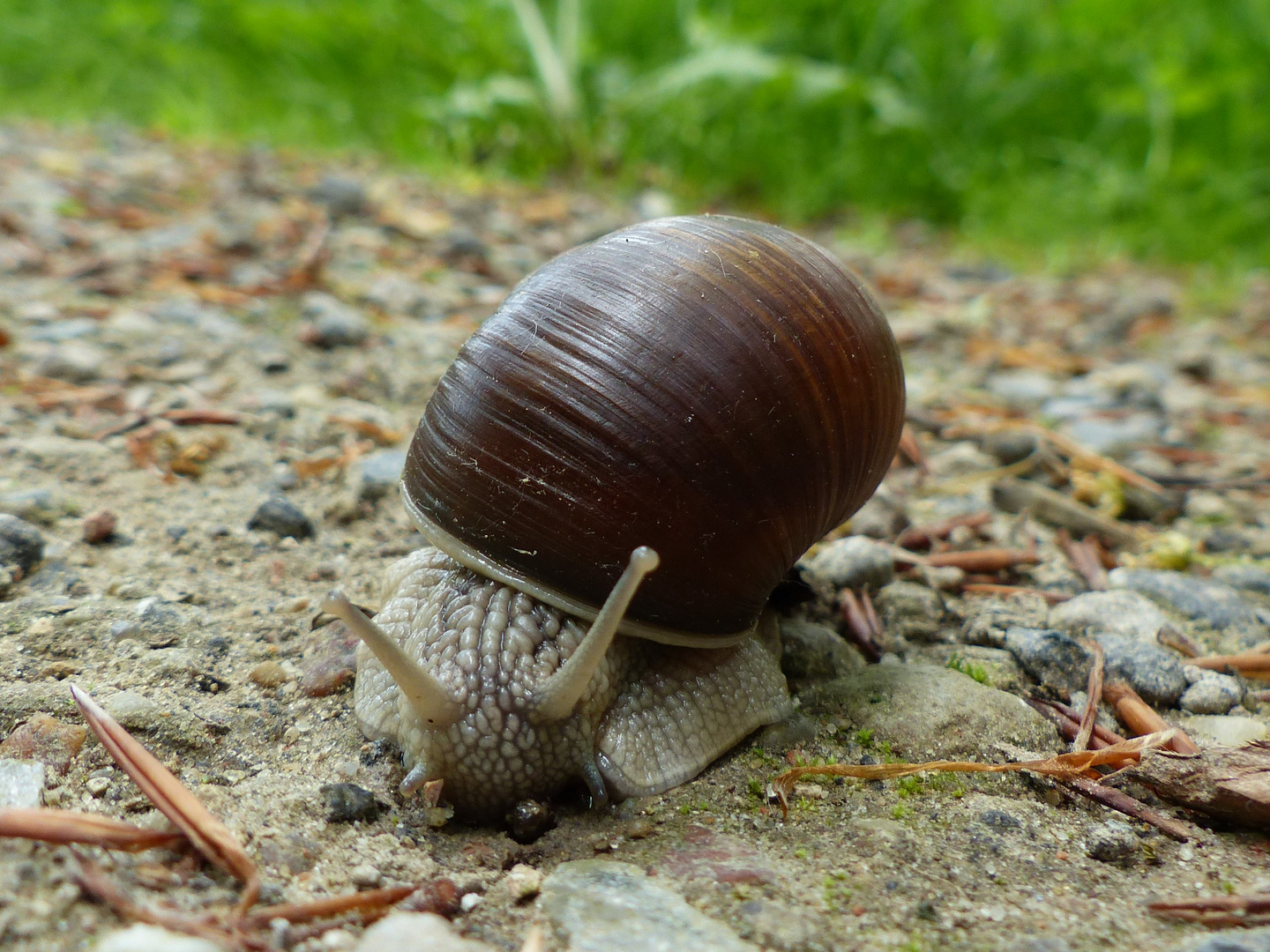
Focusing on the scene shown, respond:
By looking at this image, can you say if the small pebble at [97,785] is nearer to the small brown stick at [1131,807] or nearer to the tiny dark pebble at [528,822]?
the tiny dark pebble at [528,822]

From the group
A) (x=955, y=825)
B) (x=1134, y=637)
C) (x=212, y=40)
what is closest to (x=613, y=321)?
(x=955, y=825)

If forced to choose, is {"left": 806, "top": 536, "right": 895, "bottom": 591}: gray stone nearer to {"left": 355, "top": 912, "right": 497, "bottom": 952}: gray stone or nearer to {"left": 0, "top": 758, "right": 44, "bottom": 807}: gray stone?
{"left": 355, "top": 912, "right": 497, "bottom": 952}: gray stone

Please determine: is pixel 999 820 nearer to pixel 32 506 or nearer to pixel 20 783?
pixel 20 783

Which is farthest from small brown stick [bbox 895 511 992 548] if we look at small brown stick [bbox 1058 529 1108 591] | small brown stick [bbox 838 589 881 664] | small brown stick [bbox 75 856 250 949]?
small brown stick [bbox 75 856 250 949]

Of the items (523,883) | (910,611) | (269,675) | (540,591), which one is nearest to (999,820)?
(910,611)

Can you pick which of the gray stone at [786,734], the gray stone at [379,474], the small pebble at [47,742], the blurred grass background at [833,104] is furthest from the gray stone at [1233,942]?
the blurred grass background at [833,104]
